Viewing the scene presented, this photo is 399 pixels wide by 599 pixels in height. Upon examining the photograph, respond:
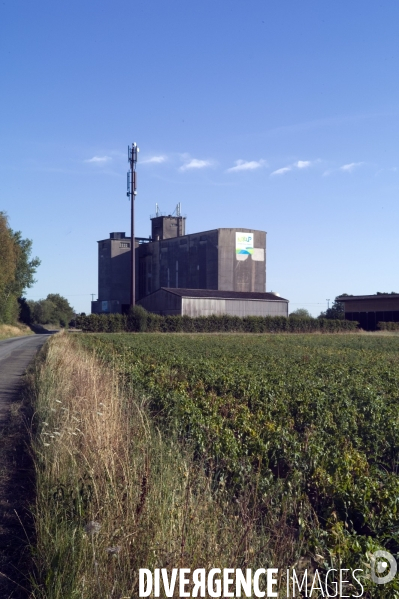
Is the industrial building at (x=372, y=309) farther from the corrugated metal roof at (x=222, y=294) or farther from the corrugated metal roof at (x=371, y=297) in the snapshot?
the corrugated metal roof at (x=222, y=294)

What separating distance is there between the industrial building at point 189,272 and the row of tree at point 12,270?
9805mm

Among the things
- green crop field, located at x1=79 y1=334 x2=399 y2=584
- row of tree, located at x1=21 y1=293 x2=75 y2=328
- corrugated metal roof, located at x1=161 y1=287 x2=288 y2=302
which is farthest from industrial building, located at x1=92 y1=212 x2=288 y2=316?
green crop field, located at x1=79 y1=334 x2=399 y2=584

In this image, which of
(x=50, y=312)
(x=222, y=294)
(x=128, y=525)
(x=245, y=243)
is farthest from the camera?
(x=50, y=312)

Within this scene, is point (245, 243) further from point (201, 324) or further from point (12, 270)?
point (12, 270)

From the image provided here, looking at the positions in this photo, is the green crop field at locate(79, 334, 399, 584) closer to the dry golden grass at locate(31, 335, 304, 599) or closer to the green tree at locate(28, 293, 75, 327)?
the dry golden grass at locate(31, 335, 304, 599)

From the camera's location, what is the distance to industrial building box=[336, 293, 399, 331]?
2773 inches

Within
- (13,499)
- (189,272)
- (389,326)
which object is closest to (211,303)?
(189,272)

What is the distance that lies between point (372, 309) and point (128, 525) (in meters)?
71.4

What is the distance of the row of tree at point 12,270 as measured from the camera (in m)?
60.9

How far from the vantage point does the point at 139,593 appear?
3668 millimetres

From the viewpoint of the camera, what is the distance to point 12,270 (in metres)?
62.8

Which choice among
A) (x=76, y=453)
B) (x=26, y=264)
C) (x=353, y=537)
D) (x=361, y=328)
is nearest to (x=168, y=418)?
(x=76, y=453)

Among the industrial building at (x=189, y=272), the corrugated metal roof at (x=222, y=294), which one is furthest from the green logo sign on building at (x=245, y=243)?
the corrugated metal roof at (x=222, y=294)

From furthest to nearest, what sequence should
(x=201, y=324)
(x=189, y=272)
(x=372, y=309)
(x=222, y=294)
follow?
1. (x=189, y=272)
2. (x=372, y=309)
3. (x=222, y=294)
4. (x=201, y=324)
